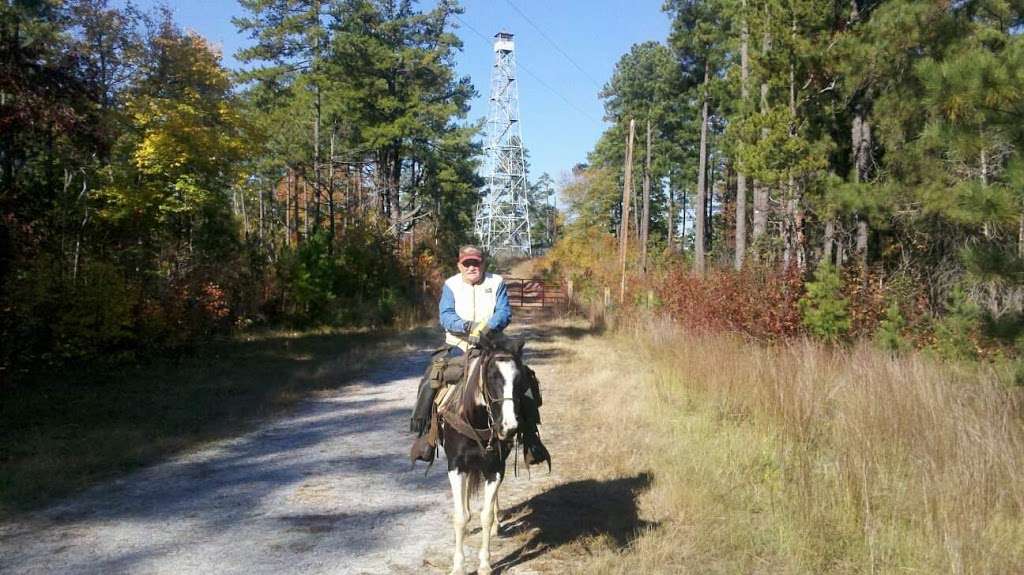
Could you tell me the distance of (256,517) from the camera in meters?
7.21

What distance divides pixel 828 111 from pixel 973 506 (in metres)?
14.3

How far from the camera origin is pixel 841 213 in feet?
58.9

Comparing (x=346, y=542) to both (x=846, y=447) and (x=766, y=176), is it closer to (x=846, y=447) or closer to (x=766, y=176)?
(x=846, y=447)

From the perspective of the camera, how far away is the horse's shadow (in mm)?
6421

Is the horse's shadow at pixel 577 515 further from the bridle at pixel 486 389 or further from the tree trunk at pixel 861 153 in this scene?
the tree trunk at pixel 861 153

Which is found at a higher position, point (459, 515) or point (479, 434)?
point (479, 434)

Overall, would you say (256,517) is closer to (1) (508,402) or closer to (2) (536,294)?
(1) (508,402)

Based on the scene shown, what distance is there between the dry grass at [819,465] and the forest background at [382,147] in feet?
5.98

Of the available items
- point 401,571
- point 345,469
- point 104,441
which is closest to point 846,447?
point 401,571

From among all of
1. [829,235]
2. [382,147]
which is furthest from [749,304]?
[382,147]

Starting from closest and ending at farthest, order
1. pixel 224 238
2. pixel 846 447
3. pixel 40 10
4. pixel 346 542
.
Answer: pixel 346 542 → pixel 846 447 → pixel 40 10 → pixel 224 238

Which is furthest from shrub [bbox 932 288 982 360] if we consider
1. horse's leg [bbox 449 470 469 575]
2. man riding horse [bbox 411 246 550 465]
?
horse's leg [bbox 449 470 469 575]

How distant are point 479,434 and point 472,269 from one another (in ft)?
4.58

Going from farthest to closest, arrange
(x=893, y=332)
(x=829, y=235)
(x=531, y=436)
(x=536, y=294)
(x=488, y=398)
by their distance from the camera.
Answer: (x=536, y=294) → (x=829, y=235) → (x=893, y=332) → (x=531, y=436) → (x=488, y=398)
